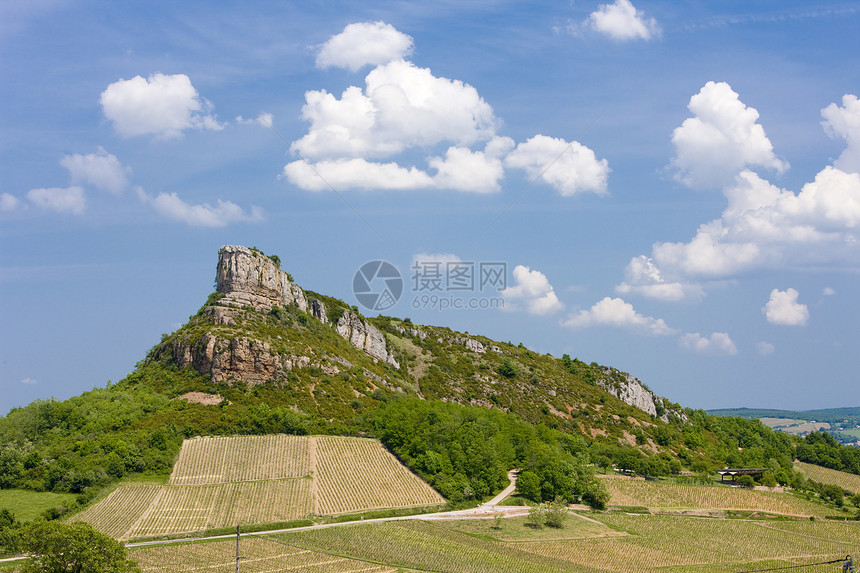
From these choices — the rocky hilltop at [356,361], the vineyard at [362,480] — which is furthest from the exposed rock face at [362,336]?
the vineyard at [362,480]

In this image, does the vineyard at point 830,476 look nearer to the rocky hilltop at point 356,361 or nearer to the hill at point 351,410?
the hill at point 351,410

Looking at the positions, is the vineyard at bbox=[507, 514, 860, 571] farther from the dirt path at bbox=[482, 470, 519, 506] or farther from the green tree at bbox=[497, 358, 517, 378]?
the green tree at bbox=[497, 358, 517, 378]

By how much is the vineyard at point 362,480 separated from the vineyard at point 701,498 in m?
27.6

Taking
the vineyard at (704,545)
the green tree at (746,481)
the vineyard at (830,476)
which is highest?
the green tree at (746,481)

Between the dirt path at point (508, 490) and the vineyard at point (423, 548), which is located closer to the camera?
the vineyard at point (423, 548)

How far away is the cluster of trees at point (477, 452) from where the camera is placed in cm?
9256

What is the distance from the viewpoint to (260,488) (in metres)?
83.6

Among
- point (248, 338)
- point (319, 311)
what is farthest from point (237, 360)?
point (319, 311)

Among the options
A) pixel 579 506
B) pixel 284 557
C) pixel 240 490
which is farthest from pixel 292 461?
pixel 579 506

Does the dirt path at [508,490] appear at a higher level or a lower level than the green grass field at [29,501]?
lower

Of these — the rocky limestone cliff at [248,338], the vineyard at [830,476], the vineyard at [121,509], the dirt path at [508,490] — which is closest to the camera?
the vineyard at [121,509]

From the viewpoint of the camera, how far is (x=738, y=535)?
81188 mm

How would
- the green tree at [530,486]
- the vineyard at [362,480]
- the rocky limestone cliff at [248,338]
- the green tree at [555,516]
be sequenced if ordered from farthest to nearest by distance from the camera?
the rocky limestone cliff at [248,338]
the green tree at [530,486]
the vineyard at [362,480]
the green tree at [555,516]

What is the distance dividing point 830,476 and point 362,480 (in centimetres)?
10502
